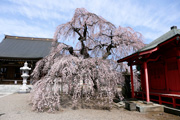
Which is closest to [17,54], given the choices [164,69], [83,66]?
[83,66]

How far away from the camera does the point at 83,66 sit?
540 cm

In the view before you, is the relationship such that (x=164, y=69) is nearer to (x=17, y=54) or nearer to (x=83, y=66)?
(x=83, y=66)

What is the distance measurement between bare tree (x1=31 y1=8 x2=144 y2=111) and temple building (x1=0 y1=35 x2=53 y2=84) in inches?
308

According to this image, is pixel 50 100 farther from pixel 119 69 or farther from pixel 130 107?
pixel 119 69

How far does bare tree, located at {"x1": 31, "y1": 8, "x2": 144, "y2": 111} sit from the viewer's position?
16.4 feet

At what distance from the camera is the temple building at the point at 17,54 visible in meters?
13.7

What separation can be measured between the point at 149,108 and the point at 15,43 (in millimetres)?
20003

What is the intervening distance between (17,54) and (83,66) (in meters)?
12.4

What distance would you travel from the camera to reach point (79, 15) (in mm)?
6926

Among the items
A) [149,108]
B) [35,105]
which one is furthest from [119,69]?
[35,105]

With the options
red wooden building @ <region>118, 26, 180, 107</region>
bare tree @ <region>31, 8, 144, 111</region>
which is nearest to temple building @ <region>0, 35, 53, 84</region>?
bare tree @ <region>31, 8, 144, 111</region>

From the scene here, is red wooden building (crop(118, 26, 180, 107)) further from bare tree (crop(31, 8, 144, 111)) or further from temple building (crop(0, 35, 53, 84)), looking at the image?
temple building (crop(0, 35, 53, 84))

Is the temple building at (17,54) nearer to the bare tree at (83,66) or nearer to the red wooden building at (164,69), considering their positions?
the bare tree at (83,66)

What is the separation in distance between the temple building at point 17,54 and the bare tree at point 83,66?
25.7 feet
